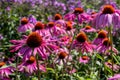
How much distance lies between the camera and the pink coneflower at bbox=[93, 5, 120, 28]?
6.53 ft

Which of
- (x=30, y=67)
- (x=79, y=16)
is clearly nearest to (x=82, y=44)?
(x=79, y=16)

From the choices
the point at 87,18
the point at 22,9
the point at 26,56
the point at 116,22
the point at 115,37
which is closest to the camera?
the point at 26,56

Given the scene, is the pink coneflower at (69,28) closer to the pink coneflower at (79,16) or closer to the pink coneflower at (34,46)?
the pink coneflower at (79,16)

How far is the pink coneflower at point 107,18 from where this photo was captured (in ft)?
6.53

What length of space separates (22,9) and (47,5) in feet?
1.97

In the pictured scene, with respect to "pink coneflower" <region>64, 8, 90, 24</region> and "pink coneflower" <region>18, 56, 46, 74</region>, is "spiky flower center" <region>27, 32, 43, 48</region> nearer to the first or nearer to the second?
"pink coneflower" <region>18, 56, 46, 74</region>

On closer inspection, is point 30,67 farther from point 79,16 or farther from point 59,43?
point 79,16

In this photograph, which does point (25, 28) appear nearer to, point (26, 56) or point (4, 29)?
point (26, 56)

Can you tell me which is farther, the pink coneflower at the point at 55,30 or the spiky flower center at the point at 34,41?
the pink coneflower at the point at 55,30

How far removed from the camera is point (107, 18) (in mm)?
2045

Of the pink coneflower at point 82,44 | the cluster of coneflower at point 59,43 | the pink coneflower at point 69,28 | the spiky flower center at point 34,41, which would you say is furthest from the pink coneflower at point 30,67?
the pink coneflower at point 69,28

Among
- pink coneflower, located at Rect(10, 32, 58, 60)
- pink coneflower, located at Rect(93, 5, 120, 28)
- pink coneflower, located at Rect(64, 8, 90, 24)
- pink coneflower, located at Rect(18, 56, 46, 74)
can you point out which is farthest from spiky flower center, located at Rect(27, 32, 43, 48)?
pink coneflower, located at Rect(64, 8, 90, 24)

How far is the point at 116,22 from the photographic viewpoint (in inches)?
78.4

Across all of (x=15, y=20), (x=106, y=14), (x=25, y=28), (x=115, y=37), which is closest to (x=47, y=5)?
(x=15, y=20)
